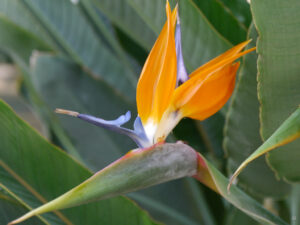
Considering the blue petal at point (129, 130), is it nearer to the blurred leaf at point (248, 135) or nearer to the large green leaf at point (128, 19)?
the blurred leaf at point (248, 135)

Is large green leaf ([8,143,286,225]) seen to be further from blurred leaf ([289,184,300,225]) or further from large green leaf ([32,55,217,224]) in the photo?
large green leaf ([32,55,217,224])

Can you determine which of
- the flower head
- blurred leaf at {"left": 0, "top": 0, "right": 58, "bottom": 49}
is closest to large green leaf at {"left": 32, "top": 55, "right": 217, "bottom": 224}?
blurred leaf at {"left": 0, "top": 0, "right": 58, "bottom": 49}

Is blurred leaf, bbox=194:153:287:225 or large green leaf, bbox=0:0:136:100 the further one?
large green leaf, bbox=0:0:136:100

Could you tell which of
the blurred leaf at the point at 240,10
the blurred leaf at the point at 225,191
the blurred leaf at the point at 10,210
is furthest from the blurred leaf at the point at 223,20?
the blurred leaf at the point at 10,210

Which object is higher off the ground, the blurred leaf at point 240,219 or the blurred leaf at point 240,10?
the blurred leaf at point 240,10

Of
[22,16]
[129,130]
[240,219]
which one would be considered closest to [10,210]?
[129,130]

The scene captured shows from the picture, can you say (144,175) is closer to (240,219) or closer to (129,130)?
(129,130)
